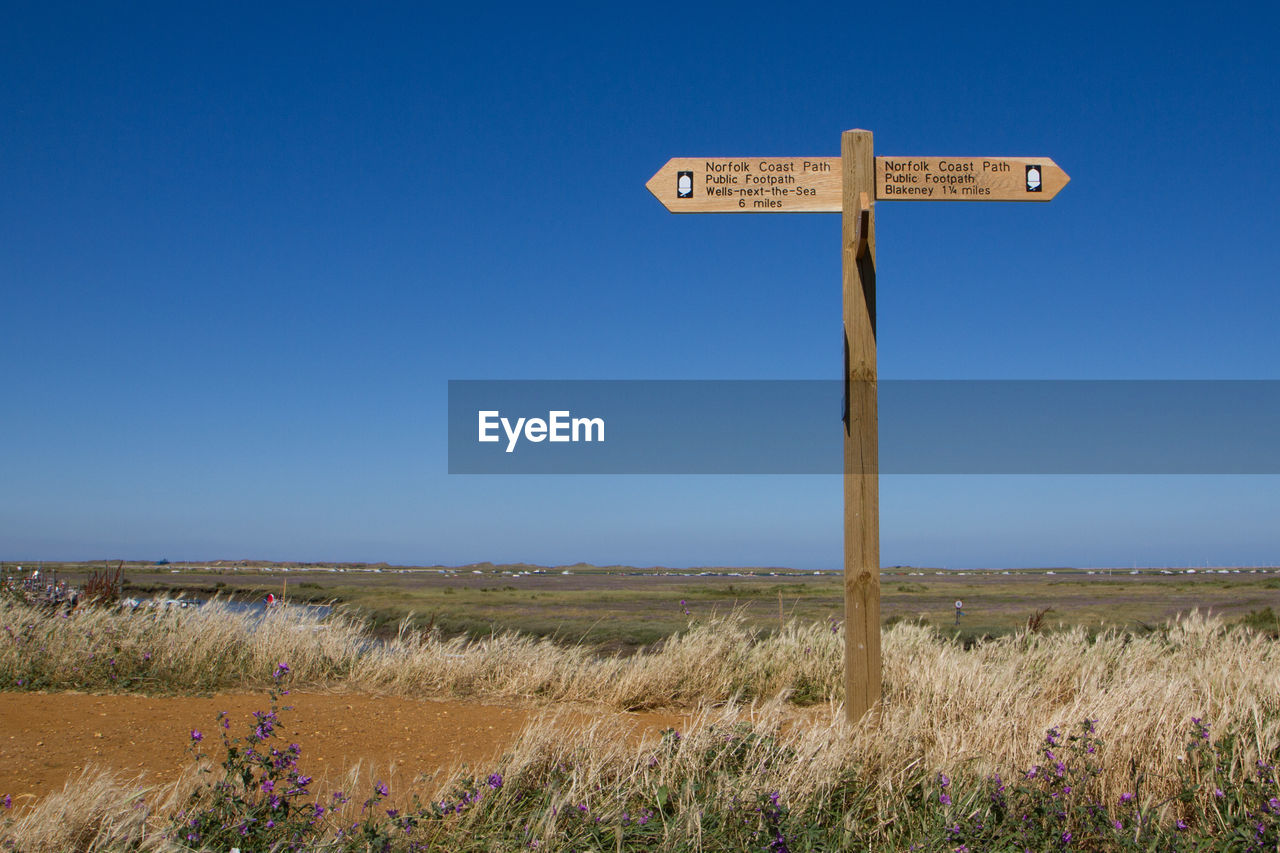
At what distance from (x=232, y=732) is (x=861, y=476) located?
4.13m

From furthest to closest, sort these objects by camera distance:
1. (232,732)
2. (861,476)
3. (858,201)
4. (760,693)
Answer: (760,693), (232,732), (858,201), (861,476)

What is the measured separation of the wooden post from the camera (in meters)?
4.52

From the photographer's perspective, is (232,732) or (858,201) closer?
(858,201)

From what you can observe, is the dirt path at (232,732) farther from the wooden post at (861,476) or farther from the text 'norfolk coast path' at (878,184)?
the text 'norfolk coast path' at (878,184)

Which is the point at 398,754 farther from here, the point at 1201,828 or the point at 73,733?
the point at 1201,828

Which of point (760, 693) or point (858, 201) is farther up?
point (858, 201)

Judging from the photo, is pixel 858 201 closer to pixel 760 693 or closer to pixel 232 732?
pixel 760 693

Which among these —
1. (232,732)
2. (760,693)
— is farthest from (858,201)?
(232,732)

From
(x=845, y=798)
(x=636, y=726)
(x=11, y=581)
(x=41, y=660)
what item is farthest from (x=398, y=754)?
(x=11, y=581)

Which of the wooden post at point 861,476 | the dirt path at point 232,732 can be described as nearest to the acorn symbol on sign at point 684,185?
the wooden post at point 861,476

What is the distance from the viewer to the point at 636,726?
5773 mm

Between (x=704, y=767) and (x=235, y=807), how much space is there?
180 centimetres

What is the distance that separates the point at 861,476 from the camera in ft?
14.8

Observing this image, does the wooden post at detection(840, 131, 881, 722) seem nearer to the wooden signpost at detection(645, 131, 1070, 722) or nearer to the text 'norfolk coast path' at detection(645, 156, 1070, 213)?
the wooden signpost at detection(645, 131, 1070, 722)
